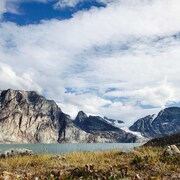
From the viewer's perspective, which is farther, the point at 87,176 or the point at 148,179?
the point at 87,176

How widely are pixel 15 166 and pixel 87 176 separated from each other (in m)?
5.90

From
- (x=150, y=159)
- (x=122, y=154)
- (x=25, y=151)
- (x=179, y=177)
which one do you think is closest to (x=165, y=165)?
(x=150, y=159)

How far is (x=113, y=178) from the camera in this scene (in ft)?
36.2

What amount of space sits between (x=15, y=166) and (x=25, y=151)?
33.7ft

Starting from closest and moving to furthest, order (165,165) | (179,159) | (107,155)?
(165,165) < (179,159) < (107,155)

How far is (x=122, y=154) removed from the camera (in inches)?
865

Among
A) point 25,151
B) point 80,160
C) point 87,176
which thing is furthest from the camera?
point 25,151

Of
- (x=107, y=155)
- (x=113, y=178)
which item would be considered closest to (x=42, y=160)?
(x=107, y=155)

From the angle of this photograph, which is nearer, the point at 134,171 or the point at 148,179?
the point at 148,179

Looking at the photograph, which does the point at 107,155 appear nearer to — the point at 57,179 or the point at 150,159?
the point at 150,159

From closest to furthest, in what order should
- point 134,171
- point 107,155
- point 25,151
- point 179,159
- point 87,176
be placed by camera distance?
point 87,176
point 134,171
point 179,159
point 107,155
point 25,151

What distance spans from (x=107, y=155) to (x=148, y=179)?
35.3ft

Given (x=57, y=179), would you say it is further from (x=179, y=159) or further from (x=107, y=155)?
(x=107, y=155)

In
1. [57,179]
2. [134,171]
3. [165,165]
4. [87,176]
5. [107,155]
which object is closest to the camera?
[57,179]
